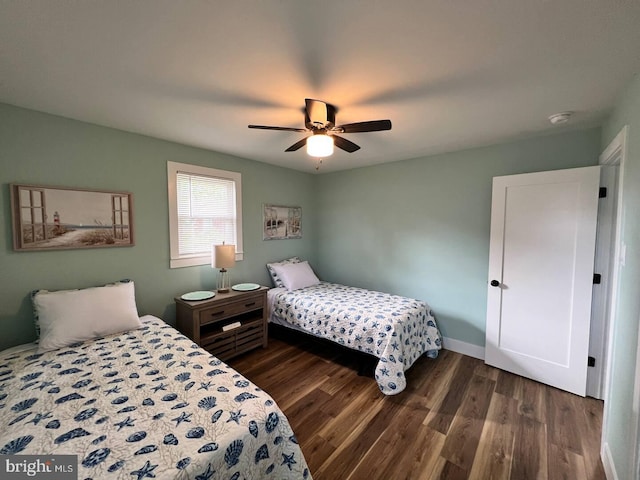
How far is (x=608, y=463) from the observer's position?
59.7 inches

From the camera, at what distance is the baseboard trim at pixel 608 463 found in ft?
4.70

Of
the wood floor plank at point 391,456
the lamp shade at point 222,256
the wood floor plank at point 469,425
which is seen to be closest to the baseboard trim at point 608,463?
the wood floor plank at point 469,425

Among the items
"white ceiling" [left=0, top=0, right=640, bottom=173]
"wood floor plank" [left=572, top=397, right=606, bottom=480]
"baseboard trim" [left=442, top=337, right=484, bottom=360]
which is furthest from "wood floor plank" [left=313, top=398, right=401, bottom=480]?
"white ceiling" [left=0, top=0, right=640, bottom=173]

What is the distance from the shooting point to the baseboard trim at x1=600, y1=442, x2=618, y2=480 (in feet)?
4.70

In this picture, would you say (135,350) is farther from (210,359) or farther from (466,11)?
(466,11)

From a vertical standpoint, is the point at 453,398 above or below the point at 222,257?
below

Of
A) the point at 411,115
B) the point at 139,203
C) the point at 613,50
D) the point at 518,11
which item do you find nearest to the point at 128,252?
the point at 139,203

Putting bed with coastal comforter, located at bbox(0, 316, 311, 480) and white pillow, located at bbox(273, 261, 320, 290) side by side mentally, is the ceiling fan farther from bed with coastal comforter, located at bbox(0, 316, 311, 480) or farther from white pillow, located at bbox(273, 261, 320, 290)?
white pillow, located at bbox(273, 261, 320, 290)

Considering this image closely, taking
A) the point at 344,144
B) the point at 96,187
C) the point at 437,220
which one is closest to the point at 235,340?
the point at 96,187

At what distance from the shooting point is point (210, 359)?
1682 millimetres

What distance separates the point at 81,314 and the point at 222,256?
1220mm

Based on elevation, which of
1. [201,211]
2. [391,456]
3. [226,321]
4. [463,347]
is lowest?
[391,456]

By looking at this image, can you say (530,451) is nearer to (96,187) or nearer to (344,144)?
(344,144)

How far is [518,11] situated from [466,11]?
0.21 m
